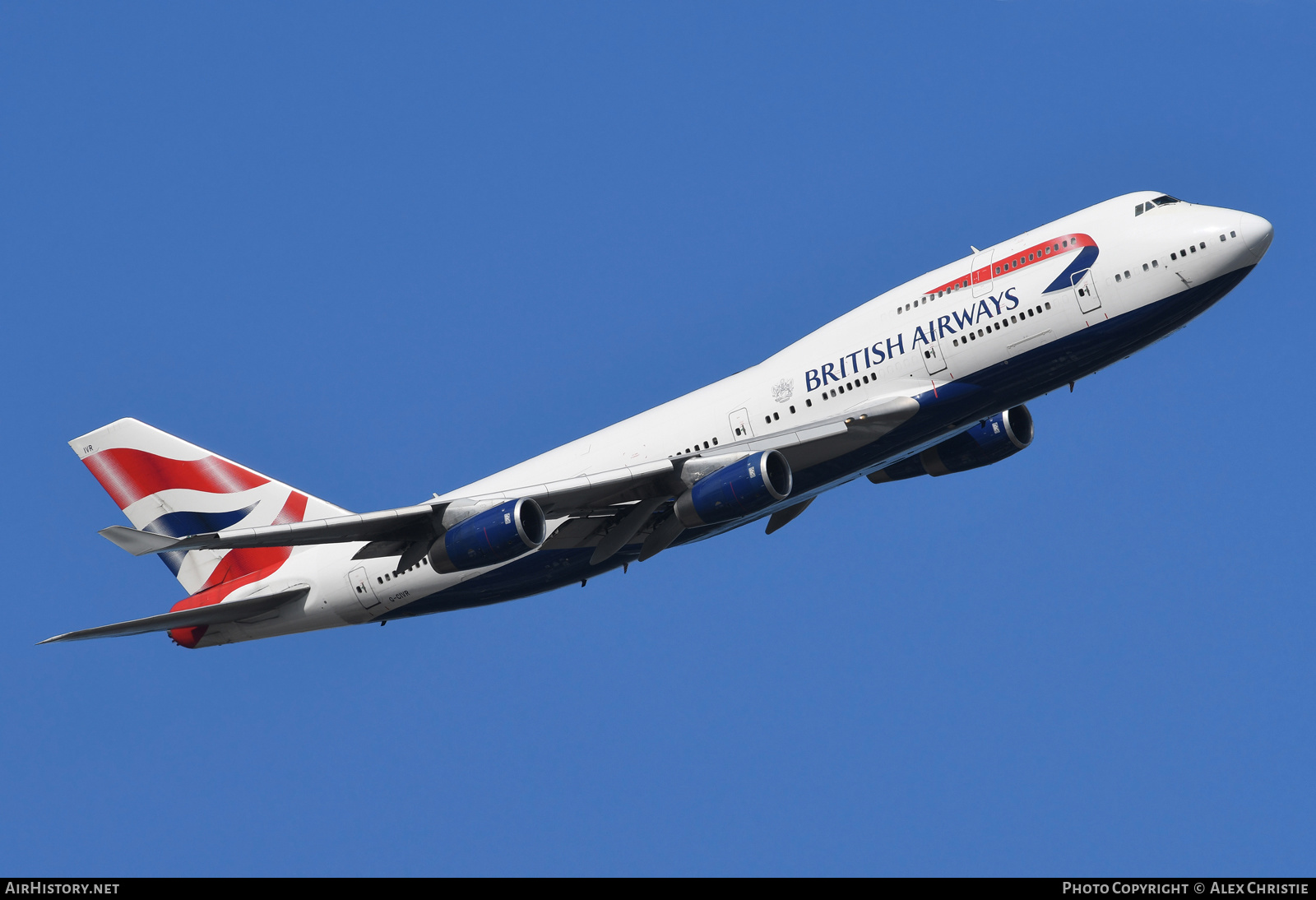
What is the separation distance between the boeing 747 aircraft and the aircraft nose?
65mm

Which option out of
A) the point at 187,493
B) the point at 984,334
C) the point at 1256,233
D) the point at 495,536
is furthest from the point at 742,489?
the point at 187,493

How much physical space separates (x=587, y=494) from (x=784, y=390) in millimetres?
6276

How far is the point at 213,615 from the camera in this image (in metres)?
43.8

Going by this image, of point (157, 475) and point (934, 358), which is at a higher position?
point (157, 475)

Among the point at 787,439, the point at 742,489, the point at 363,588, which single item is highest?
the point at 787,439

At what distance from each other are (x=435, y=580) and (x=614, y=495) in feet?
Result: 23.0

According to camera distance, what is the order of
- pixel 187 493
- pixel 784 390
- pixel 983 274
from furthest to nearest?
pixel 187 493 < pixel 784 390 < pixel 983 274

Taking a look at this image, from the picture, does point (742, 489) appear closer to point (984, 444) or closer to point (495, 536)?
point (495, 536)

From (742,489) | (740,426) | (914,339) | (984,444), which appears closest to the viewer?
(742,489)

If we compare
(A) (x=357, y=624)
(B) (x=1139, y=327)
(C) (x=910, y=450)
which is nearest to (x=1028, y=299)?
(B) (x=1139, y=327)

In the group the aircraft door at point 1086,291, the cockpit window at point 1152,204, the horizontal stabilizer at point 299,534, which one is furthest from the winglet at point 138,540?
the cockpit window at point 1152,204

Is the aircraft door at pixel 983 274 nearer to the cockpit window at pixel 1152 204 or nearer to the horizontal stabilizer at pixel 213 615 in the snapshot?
the cockpit window at pixel 1152 204

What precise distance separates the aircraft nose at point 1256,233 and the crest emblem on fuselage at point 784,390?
12.2 metres

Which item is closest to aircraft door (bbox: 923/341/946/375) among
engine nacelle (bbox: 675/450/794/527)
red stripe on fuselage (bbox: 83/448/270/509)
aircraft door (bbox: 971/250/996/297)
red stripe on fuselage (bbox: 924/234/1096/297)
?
red stripe on fuselage (bbox: 924/234/1096/297)
